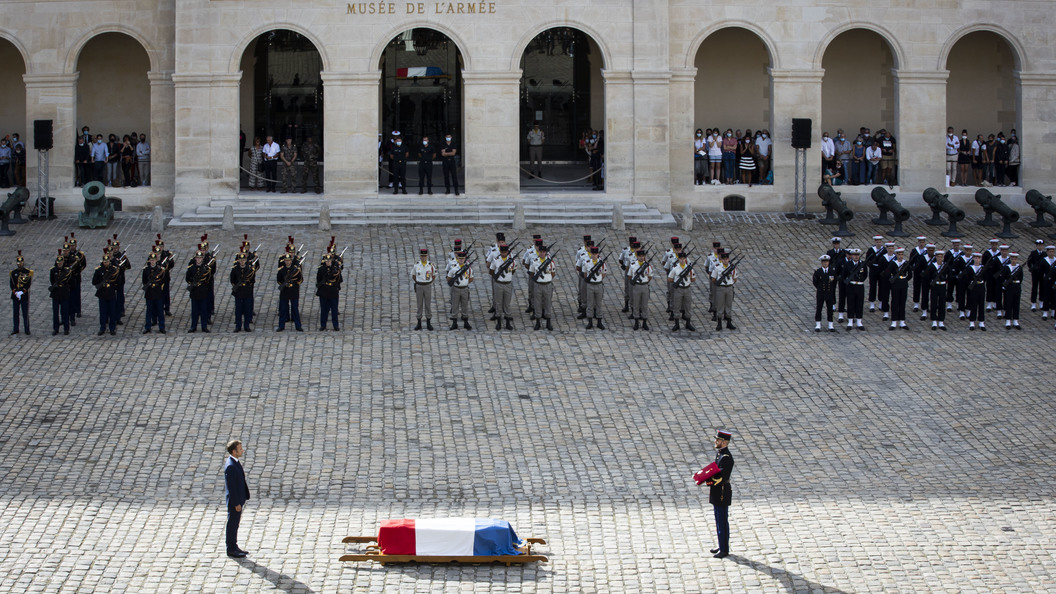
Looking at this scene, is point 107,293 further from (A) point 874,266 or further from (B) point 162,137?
(A) point 874,266

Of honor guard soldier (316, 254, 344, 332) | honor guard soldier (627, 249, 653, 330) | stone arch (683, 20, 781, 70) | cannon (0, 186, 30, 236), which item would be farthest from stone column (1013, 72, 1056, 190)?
cannon (0, 186, 30, 236)

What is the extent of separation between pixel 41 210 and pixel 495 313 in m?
14.5

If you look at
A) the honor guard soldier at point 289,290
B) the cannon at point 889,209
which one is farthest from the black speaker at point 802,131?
the honor guard soldier at point 289,290

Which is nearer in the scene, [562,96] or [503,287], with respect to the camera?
[503,287]

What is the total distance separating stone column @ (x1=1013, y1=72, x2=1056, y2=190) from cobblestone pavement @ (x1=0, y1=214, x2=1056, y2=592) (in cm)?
1062

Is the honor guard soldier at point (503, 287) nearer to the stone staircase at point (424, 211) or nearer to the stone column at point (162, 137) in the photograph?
the stone staircase at point (424, 211)

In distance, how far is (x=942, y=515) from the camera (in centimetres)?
1727

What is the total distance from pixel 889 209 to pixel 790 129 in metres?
3.66

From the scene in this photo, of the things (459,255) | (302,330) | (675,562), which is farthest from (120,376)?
(675,562)

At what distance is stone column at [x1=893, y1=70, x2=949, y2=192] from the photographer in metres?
37.0

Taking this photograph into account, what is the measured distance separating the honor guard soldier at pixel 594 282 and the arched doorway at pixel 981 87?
1694 cm

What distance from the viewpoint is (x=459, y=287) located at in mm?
26000

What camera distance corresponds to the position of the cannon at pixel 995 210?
33656mm

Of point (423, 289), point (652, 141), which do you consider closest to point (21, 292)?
point (423, 289)
